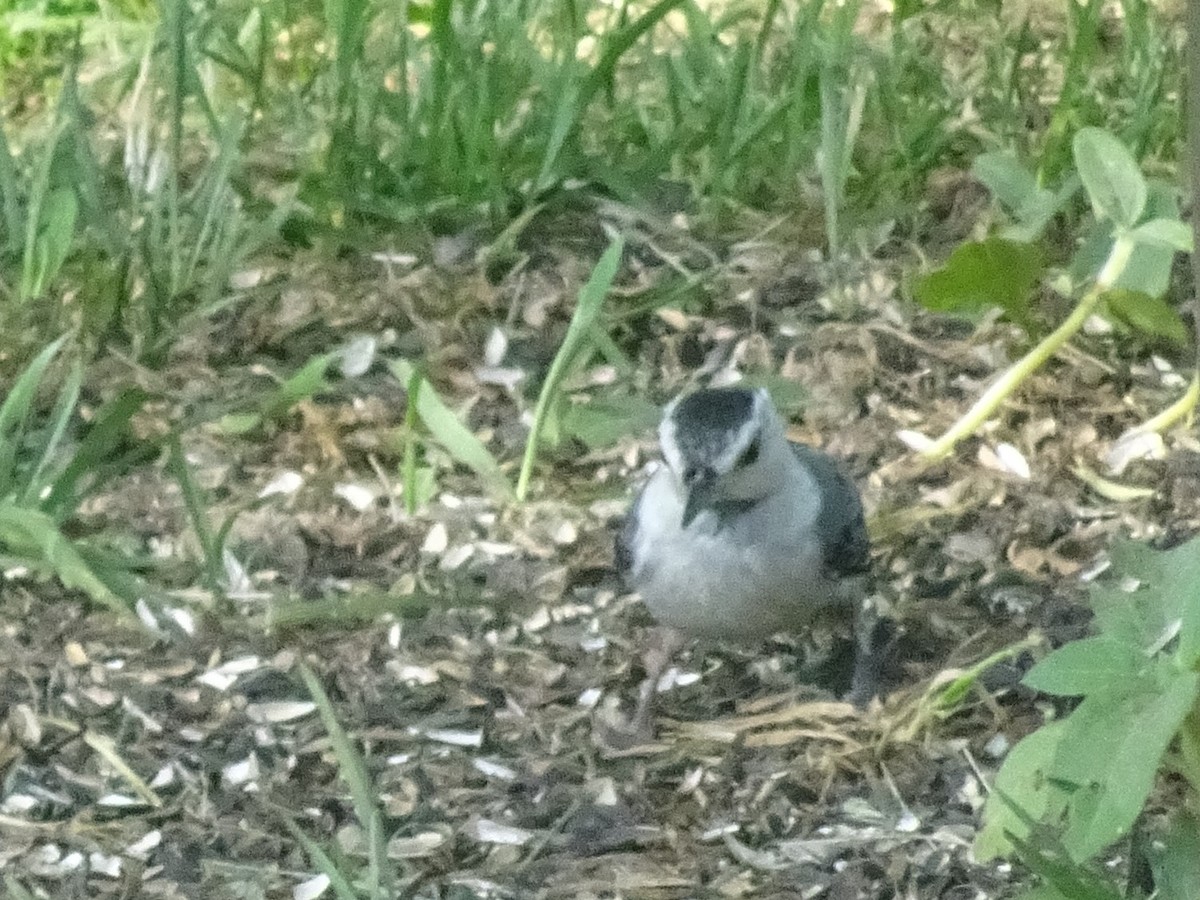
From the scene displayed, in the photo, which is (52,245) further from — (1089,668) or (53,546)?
(1089,668)

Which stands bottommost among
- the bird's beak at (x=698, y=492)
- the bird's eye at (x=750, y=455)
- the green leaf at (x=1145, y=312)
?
the bird's beak at (x=698, y=492)

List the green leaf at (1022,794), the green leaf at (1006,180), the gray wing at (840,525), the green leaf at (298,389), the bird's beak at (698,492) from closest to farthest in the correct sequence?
the green leaf at (1022,794) → the bird's beak at (698,492) → the gray wing at (840,525) → the green leaf at (298,389) → the green leaf at (1006,180)

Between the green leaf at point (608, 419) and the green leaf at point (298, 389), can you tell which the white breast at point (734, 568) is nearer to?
the green leaf at point (608, 419)

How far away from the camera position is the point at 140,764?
261 cm

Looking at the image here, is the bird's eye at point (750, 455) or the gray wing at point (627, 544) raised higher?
the bird's eye at point (750, 455)

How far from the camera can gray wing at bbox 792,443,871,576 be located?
2781 mm

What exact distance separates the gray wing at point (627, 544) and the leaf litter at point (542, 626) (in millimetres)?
162

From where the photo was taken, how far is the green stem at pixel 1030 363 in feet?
10.6

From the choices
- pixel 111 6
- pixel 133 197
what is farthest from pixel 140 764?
pixel 111 6

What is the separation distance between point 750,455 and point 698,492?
4.4 inches

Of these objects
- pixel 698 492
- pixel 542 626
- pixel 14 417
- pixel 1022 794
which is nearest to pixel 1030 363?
pixel 698 492

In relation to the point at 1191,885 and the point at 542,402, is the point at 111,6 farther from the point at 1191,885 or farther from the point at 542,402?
the point at 1191,885

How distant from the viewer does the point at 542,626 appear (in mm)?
2947

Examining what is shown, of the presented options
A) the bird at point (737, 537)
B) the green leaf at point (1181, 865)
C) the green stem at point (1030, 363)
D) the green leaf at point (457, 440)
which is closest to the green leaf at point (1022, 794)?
the green leaf at point (1181, 865)
